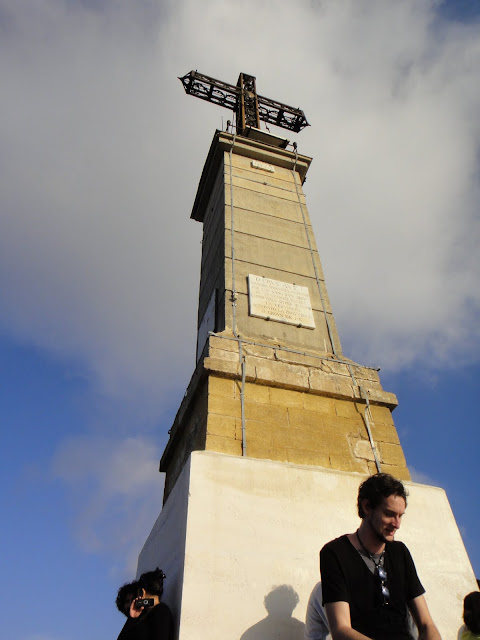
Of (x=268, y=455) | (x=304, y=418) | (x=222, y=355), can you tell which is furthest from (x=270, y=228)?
(x=268, y=455)

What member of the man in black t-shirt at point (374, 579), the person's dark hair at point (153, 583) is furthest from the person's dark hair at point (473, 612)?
the person's dark hair at point (153, 583)

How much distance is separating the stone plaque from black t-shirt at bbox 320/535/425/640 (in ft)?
11.8

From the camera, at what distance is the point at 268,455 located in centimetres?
410

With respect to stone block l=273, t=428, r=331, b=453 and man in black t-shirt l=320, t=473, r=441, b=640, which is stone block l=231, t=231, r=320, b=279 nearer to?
stone block l=273, t=428, r=331, b=453

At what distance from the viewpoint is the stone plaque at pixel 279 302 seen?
579 cm

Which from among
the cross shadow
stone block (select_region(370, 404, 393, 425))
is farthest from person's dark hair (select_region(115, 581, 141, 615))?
stone block (select_region(370, 404, 393, 425))

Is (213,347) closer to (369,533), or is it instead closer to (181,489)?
(181,489)

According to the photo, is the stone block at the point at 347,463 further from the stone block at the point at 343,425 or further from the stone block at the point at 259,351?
the stone block at the point at 259,351

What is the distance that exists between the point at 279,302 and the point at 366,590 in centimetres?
409

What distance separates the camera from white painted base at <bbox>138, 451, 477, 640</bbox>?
2939mm

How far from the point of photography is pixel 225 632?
2832 mm

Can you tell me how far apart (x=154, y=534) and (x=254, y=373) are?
1730 mm

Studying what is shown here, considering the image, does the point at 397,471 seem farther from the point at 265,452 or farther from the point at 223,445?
the point at 223,445

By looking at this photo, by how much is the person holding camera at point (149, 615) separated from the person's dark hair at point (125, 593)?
34 mm
